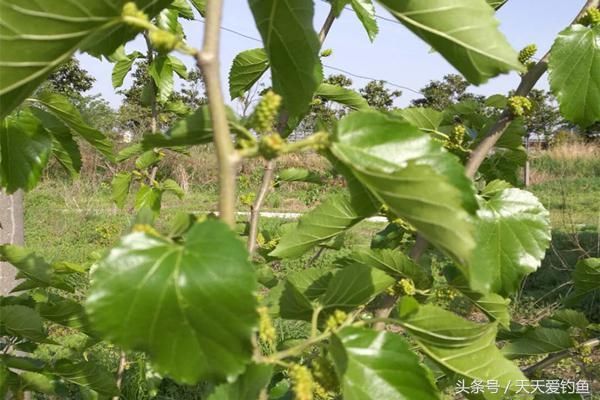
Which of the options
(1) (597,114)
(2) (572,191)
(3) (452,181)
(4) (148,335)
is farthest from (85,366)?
(2) (572,191)

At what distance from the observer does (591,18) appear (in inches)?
33.5

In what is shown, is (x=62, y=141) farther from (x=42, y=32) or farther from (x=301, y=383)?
(x=301, y=383)

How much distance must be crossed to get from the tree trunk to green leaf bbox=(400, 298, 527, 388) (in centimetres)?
149

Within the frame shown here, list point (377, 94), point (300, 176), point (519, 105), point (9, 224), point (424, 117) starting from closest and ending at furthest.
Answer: point (519, 105) → point (424, 117) → point (300, 176) → point (9, 224) → point (377, 94)

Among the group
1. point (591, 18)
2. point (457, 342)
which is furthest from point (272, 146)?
point (591, 18)

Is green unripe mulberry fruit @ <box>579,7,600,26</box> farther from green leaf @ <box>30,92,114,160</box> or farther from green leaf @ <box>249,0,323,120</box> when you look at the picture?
green leaf @ <box>30,92,114,160</box>

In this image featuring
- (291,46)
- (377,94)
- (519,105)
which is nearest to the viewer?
(291,46)

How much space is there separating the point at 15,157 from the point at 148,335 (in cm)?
75

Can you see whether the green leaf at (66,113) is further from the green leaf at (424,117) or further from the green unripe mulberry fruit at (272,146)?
the green unripe mulberry fruit at (272,146)

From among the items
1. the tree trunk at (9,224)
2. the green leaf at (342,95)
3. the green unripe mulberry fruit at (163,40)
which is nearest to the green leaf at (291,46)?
the green unripe mulberry fruit at (163,40)

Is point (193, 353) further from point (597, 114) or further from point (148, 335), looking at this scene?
point (597, 114)

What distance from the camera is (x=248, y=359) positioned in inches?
16.7

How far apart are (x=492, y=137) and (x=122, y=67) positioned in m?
1.56

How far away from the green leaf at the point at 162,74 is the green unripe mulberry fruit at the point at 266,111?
1419mm
